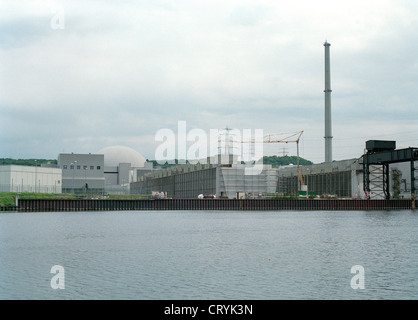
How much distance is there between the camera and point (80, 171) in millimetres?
150750

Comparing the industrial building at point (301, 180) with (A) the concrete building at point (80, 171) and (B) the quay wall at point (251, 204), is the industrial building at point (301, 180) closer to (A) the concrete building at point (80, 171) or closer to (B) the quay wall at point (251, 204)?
(B) the quay wall at point (251, 204)

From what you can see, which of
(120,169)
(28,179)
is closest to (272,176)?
(28,179)

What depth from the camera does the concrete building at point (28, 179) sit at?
370ft

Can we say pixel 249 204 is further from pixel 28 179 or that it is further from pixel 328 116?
pixel 28 179

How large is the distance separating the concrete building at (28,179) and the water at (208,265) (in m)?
74.1

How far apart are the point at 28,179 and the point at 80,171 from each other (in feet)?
106

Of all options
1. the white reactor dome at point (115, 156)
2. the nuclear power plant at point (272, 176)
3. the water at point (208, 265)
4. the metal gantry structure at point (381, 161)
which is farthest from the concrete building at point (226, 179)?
the water at point (208, 265)

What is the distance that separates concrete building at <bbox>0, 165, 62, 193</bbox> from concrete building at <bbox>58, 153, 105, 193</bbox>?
1543 centimetres

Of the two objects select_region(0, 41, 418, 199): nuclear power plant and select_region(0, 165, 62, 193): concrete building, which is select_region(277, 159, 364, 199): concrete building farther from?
select_region(0, 165, 62, 193): concrete building

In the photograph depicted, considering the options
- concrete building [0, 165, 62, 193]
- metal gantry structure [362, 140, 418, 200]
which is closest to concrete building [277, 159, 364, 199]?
metal gantry structure [362, 140, 418, 200]

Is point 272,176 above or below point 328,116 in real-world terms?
below

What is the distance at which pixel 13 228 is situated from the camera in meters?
50.0

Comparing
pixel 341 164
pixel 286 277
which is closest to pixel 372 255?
pixel 286 277
